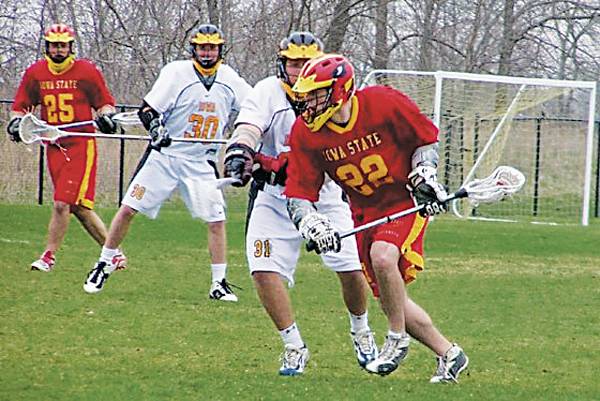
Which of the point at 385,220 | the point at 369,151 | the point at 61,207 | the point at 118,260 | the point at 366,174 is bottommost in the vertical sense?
the point at 118,260

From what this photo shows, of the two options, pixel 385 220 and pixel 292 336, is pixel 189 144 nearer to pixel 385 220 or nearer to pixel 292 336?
pixel 292 336

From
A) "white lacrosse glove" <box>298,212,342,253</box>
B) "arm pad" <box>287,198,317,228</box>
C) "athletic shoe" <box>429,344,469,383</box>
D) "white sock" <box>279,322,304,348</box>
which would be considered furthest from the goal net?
"white lacrosse glove" <box>298,212,342,253</box>

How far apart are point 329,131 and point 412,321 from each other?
1034mm

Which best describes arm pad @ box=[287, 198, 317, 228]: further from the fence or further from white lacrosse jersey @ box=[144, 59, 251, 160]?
the fence

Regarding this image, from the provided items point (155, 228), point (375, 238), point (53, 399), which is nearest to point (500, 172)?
point (375, 238)

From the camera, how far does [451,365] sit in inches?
253

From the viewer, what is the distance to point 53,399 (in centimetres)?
590

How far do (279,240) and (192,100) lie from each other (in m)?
2.71

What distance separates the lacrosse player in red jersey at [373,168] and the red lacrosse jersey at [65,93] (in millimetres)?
4775

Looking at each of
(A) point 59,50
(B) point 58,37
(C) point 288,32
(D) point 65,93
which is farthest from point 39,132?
(C) point 288,32

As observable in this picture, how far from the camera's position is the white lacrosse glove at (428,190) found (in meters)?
5.95

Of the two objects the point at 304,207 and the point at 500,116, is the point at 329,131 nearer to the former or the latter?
the point at 304,207

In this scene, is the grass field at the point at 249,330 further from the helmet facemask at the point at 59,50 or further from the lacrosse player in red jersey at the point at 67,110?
the helmet facemask at the point at 59,50

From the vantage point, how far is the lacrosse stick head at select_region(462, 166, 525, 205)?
6.38 m
